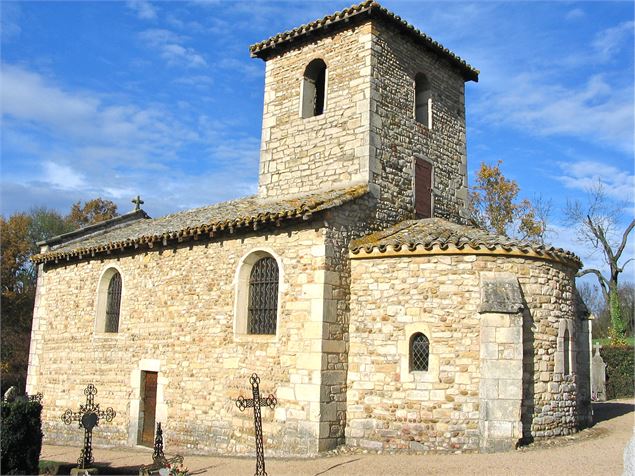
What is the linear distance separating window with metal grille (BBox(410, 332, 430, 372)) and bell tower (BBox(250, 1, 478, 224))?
3.18 metres

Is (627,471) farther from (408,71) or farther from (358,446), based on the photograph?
(408,71)

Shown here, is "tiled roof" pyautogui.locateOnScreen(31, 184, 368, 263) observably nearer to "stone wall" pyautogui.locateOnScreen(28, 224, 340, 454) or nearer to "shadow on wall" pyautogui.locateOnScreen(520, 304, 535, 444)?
"stone wall" pyautogui.locateOnScreen(28, 224, 340, 454)

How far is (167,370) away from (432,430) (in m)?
6.69

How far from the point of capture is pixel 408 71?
50.0ft

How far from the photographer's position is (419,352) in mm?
11562

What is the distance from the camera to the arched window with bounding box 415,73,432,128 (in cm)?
1581

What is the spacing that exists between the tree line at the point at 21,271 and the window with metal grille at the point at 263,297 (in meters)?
23.3

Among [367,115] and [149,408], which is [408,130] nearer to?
[367,115]

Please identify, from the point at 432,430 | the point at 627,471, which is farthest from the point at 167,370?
the point at 627,471

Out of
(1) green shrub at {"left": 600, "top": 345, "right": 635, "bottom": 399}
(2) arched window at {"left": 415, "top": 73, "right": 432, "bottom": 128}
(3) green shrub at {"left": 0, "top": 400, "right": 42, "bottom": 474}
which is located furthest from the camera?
(1) green shrub at {"left": 600, "top": 345, "right": 635, "bottom": 399}

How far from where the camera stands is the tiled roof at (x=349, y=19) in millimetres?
14086

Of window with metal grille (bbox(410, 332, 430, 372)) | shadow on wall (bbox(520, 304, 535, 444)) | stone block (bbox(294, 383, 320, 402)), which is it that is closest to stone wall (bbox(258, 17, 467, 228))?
window with metal grille (bbox(410, 332, 430, 372))

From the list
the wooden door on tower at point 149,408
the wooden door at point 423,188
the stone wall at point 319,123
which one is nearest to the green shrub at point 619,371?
the wooden door at point 423,188

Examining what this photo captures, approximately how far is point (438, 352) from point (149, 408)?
775 centimetres
